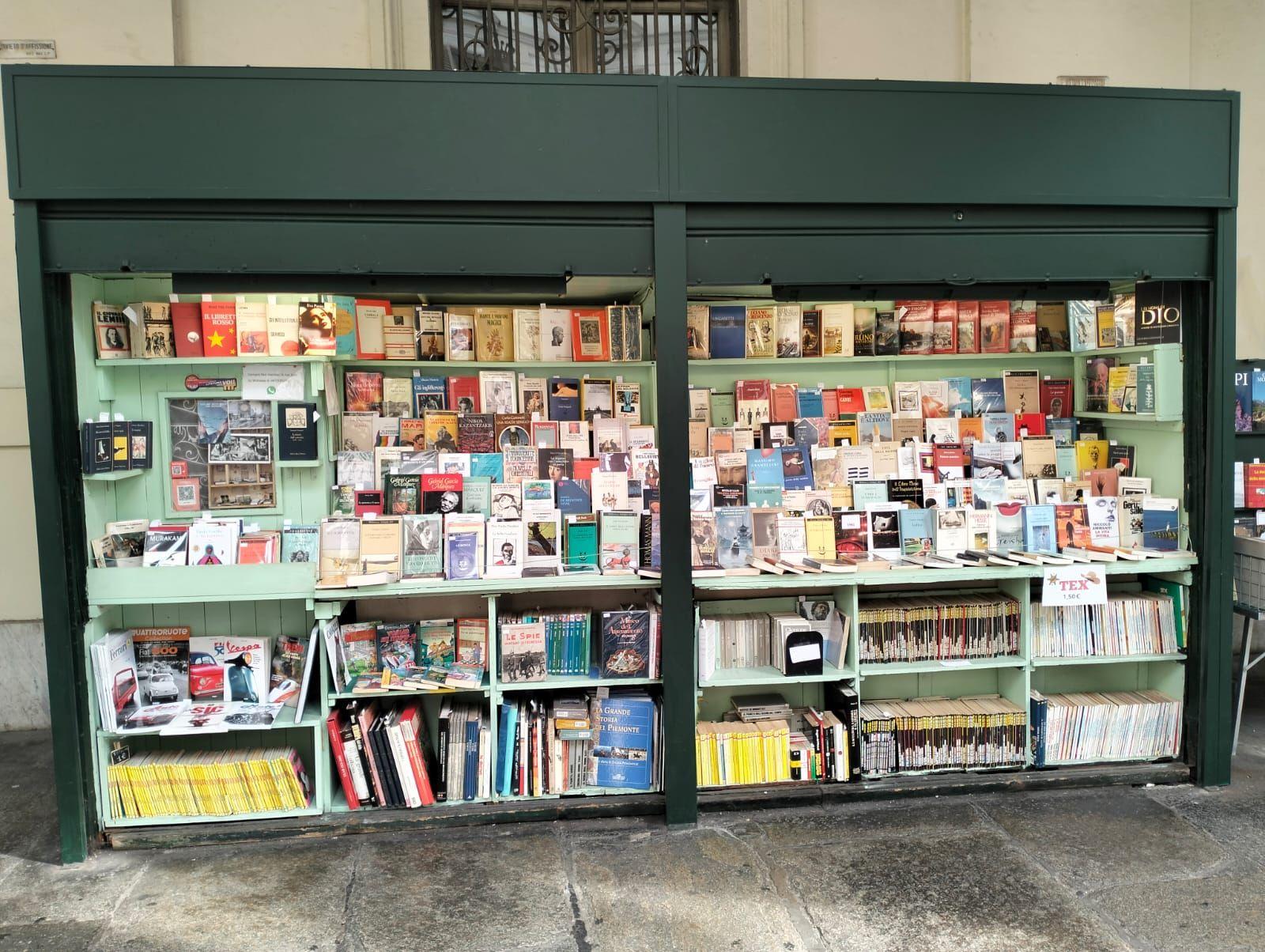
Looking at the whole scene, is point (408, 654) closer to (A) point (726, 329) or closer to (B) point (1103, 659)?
(A) point (726, 329)

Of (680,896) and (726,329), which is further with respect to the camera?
(726,329)

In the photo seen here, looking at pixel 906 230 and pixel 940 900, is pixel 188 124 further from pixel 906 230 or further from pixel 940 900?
pixel 940 900

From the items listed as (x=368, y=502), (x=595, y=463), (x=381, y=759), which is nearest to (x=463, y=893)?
(x=381, y=759)

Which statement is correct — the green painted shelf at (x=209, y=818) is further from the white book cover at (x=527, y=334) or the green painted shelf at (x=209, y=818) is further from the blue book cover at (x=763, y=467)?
the blue book cover at (x=763, y=467)

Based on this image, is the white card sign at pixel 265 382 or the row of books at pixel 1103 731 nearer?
the white card sign at pixel 265 382

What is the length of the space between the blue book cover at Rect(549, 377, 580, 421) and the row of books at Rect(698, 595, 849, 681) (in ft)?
4.36

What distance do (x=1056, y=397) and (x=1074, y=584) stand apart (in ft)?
4.32

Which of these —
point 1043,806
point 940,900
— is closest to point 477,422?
point 940,900

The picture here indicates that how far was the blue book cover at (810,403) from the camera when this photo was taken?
5148 millimetres

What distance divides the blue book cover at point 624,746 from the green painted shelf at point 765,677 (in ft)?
1.11

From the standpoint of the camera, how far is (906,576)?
444 cm

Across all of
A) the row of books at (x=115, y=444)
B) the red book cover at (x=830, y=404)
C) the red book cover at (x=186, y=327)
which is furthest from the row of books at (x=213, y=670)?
the red book cover at (x=830, y=404)

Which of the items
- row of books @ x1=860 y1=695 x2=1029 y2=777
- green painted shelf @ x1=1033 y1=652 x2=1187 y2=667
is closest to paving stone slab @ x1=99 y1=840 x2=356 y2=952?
row of books @ x1=860 y1=695 x2=1029 y2=777

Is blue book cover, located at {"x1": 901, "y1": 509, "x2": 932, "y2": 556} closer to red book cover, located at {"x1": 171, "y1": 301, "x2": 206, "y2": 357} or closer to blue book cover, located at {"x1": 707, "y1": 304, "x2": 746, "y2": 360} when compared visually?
blue book cover, located at {"x1": 707, "y1": 304, "x2": 746, "y2": 360}
